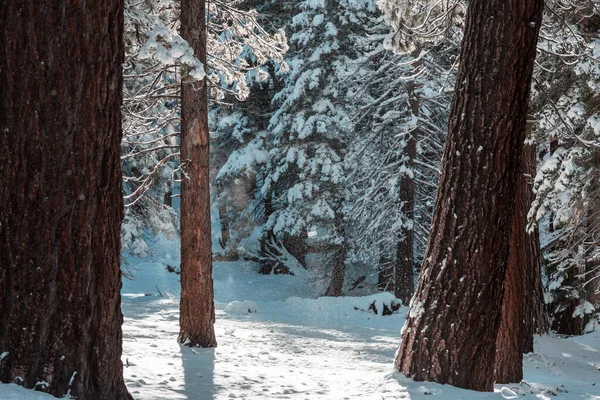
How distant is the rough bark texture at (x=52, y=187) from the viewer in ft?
11.4

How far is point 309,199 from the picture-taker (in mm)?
21828

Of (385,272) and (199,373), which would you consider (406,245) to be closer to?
(385,272)

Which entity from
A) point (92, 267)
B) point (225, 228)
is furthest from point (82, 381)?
point (225, 228)

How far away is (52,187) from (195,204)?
6156mm

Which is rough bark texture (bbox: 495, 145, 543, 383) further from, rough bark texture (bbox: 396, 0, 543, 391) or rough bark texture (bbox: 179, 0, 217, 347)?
rough bark texture (bbox: 179, 0, 217, 347)

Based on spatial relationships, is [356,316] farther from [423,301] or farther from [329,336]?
[423,301]

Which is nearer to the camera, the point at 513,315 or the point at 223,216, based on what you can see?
the point at 513,315

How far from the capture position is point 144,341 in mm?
10055

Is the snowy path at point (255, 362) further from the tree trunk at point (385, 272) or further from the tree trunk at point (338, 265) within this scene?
the tree trunk at point (338, 265)

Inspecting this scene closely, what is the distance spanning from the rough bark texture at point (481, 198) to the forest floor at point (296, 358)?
1.26ft

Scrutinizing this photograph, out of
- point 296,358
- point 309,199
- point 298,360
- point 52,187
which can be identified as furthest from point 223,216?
point 52,187

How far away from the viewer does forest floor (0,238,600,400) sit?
Result: 6047 millimetres

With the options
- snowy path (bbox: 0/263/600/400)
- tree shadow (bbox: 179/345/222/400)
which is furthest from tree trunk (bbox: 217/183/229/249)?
tree shadow (bbox: 179/345/222/400)

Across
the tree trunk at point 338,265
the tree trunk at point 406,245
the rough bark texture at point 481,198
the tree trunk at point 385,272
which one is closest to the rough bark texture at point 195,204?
the rough bark texture at point 481,198
